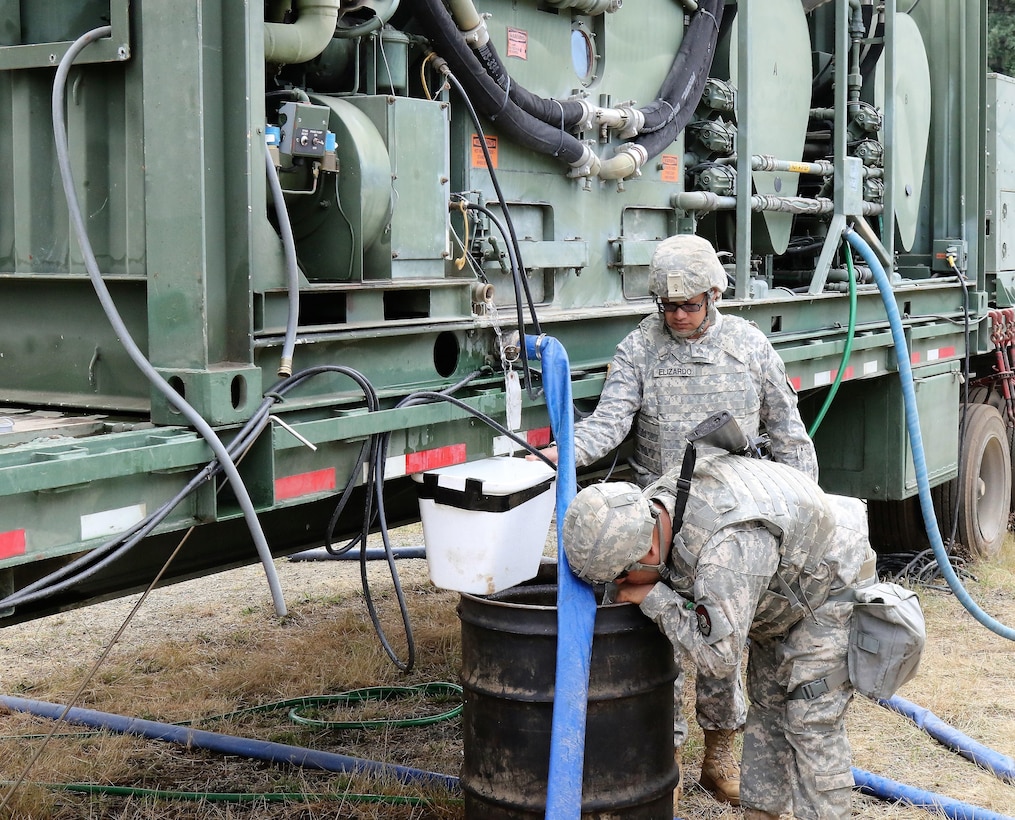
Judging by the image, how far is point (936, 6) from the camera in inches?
289

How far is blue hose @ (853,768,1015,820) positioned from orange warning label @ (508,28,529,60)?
2.64 metres

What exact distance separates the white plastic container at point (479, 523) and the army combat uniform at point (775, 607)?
35 cm

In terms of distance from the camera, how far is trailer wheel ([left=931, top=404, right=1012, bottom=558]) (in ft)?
23.9

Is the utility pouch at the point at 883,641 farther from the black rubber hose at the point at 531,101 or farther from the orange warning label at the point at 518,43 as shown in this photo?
the orange warning label at the point at 518,43

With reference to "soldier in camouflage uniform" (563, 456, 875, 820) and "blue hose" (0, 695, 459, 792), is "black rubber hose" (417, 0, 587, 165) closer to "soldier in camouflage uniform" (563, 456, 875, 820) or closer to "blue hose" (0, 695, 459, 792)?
"soldier in camouflage uniform" (563, 456, 875, 820)

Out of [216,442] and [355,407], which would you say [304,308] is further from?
[216,442]

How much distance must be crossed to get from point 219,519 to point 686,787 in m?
2.22

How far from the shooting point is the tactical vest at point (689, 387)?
4.02 meters

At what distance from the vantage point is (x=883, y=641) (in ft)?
10.9

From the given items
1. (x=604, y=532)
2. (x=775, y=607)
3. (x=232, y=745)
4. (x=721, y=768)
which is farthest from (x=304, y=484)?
(x=721, y=768)

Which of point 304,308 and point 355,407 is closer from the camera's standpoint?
point 355,407

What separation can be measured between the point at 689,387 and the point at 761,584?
3.33 ft

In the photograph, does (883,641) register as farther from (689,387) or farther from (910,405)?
(910,405)

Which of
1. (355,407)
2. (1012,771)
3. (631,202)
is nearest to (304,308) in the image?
(355,407)
